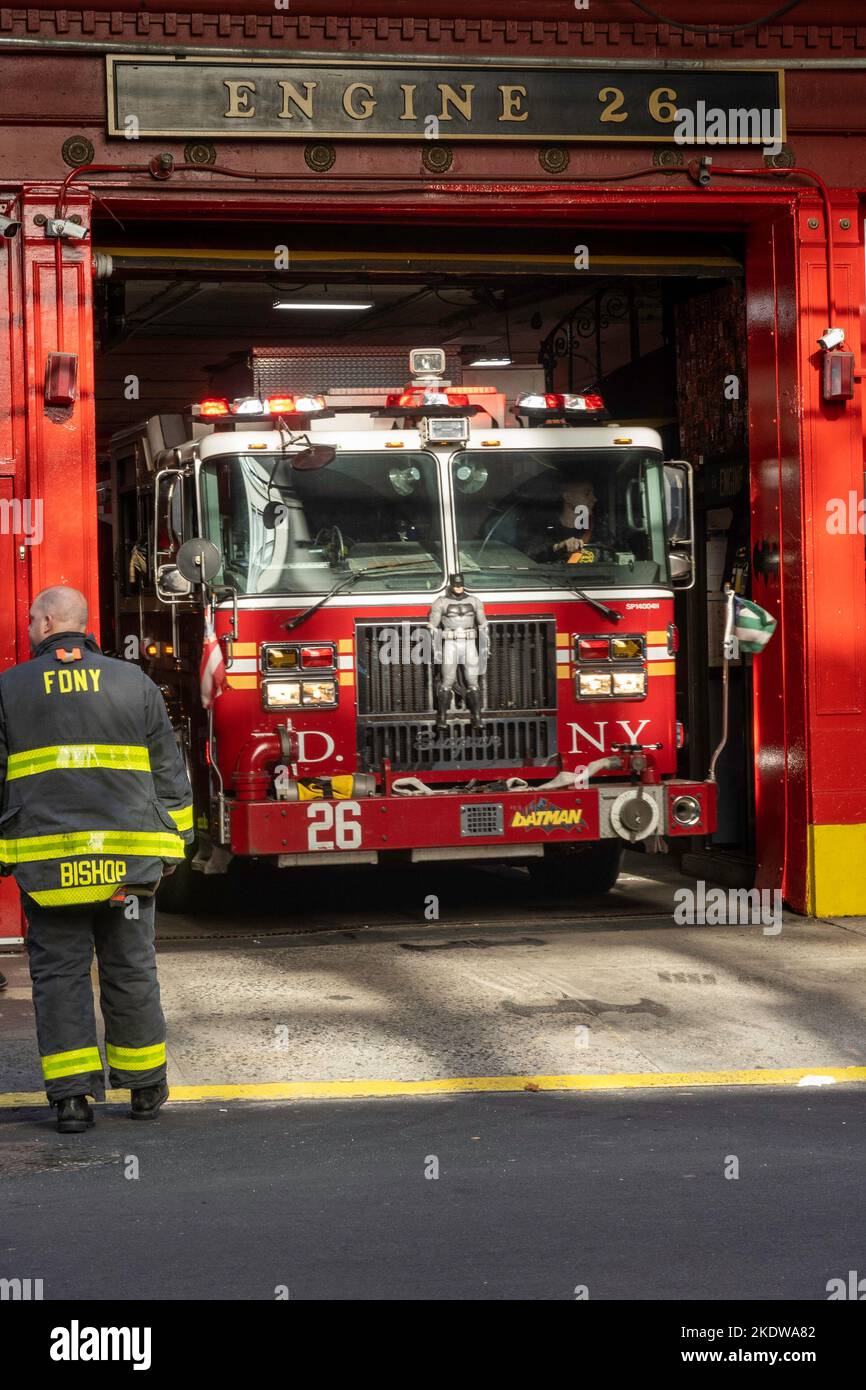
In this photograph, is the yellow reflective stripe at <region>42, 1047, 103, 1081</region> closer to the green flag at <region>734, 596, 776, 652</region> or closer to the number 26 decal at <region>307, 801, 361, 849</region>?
the number 26 decal at <region>307, 801, 361, 849</region>

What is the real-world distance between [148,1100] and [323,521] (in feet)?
14.8

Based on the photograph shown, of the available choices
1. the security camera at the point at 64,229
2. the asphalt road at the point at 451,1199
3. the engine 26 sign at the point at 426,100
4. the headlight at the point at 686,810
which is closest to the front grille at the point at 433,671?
the headlight at the point at 686,810

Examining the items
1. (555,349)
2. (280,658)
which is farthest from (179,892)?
(555,349)

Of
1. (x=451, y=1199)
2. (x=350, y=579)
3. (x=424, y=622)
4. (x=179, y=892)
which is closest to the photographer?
(x=451, y=1199)

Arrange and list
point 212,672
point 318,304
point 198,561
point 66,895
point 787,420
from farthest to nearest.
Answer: point 318,304 < point 787,420 < point 212,672 < point 198,561 < point 66,895

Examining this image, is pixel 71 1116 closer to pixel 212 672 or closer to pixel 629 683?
pixel 212 672

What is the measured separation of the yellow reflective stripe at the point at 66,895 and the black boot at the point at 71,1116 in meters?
0.69

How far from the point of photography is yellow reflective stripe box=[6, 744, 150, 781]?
700 centimetres

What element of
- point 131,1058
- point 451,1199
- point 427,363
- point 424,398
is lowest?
point 451,1199

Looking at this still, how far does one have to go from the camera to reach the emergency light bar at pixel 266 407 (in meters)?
10.9

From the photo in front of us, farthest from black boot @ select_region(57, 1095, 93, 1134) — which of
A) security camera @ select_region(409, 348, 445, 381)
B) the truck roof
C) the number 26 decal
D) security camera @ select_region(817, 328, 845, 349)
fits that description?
security camera @ select_region(817, 328, 845, 349)

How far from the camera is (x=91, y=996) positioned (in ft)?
23.3

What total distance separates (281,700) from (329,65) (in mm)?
3578

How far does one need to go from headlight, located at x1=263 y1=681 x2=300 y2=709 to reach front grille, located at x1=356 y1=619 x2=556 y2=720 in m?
0.39
